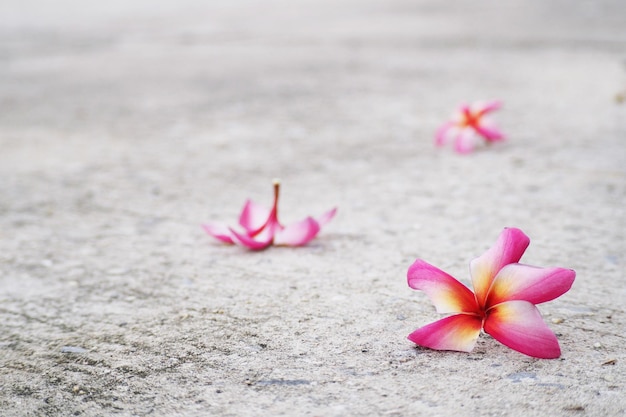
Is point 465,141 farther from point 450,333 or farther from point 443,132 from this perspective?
point 450,333

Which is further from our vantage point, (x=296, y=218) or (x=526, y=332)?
(x=296, y=218)

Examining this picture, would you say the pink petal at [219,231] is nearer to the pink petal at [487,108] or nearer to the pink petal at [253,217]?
the pink petal at [253,217]

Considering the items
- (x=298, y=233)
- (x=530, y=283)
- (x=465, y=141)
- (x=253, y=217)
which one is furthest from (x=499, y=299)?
(x=465, y=141)

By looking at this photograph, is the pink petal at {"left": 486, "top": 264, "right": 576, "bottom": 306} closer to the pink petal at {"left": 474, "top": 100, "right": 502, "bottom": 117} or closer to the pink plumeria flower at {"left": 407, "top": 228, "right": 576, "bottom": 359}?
the pink plumeria flower at {"left": 407, "top": 228, "right": 576, "bottom": 359}

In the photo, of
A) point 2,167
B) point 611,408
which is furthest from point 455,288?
point 2,167

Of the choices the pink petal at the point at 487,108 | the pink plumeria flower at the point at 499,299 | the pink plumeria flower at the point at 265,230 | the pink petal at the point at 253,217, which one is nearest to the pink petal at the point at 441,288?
the pink plumeria flower at the point at 499,299

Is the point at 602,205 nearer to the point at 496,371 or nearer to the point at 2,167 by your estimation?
the point at 496,371

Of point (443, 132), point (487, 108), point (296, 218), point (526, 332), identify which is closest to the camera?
point (526, 332)
